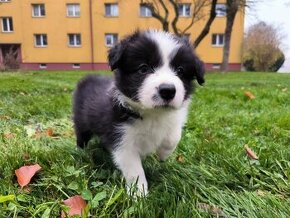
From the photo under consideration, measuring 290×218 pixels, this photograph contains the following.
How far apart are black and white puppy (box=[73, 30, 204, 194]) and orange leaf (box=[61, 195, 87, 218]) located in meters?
0.36

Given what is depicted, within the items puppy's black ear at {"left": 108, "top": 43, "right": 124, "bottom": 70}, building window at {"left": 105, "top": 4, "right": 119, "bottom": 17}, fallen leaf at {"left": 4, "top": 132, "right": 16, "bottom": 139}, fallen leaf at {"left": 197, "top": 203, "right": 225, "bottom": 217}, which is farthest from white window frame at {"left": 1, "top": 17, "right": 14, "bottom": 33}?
fallen leaf at {"left": 197, "top": 203, "right": 225, "bottom": 217}

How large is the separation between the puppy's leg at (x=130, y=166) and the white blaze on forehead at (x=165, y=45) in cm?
69

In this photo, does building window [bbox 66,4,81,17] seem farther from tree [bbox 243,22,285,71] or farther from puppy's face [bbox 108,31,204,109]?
puppy's face [bbox 108,31,204,109]

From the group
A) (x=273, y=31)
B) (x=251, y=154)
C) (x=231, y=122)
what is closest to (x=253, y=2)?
(x=273, y=31)

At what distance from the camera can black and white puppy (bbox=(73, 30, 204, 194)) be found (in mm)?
2434

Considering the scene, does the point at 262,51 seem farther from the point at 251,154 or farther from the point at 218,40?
the point at 251,154

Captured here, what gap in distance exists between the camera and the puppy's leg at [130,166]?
253cm

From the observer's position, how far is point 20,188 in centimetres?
238

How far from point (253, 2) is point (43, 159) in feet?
87.1

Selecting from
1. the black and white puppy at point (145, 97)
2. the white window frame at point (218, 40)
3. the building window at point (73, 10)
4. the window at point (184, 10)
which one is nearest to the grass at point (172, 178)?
the black and white puppy at point (145, 97)

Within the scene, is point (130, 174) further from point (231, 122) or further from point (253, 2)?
point (253, 2)

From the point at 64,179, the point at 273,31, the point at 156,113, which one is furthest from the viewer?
the point at 273,31

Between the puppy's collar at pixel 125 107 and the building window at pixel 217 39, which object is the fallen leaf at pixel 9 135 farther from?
the building window at pixel 217 39

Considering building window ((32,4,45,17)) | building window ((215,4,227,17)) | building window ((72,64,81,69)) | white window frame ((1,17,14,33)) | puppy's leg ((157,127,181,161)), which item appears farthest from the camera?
white window frame ((1,17,14,33))
